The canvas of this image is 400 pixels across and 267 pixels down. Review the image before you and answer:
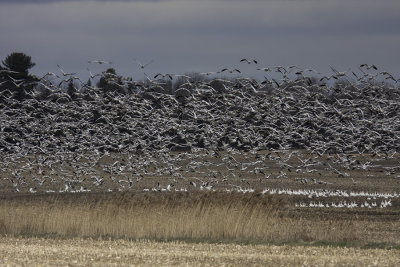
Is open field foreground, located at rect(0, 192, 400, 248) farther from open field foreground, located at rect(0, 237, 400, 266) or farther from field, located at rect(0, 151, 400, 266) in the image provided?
open field foreground, located at rect(0, 237, 400, 266)

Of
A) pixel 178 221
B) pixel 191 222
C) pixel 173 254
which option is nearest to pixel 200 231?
pixel 191 222

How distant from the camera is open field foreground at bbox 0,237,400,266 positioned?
20.7 metres

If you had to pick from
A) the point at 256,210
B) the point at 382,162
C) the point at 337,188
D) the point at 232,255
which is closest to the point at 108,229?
the point at 256,210

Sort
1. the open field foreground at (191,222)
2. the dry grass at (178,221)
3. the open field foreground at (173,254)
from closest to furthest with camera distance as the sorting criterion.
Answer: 1. the open field foreground at (173,254)
2. the open field foreground at (191,222)
3. the dry grass at (178,221)

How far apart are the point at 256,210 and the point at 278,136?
19432 millimetres

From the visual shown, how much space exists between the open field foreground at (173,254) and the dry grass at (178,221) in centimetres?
146

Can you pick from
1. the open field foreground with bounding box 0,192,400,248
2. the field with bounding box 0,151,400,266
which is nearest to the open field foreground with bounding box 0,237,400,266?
the field with bounding box 0,151,400,266

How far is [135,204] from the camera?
28.5m

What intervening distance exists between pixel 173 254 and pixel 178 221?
4980 mm

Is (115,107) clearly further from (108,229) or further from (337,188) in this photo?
(108,229)

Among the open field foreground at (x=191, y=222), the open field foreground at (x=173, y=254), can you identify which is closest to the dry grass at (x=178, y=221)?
the open field foreground at (x=191, y=222)

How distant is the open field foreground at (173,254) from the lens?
2066 centimetres

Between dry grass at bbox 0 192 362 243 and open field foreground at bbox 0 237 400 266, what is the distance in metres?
1.46

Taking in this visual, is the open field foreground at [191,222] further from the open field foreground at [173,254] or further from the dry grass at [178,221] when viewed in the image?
the open field foreground at [173,254]
